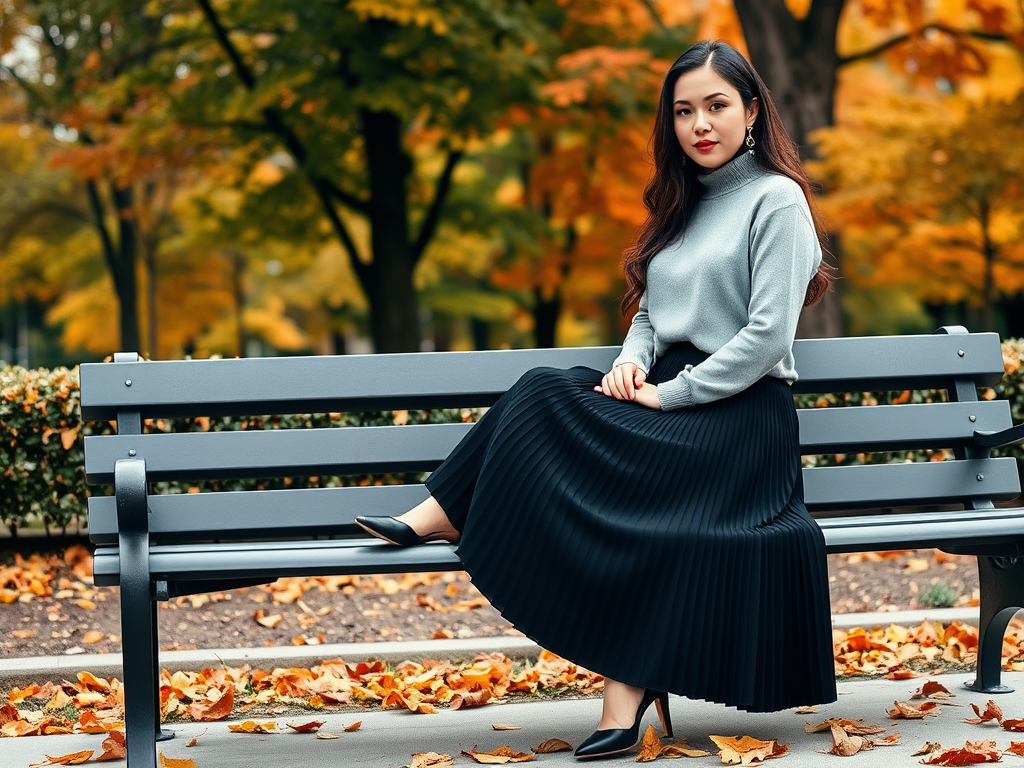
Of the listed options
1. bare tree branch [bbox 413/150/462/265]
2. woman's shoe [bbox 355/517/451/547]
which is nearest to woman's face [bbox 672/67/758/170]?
woman's shoe [bbox 355/517/451/547]

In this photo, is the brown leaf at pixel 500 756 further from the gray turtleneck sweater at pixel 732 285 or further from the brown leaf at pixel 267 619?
the brown leaf at pixel 267 619

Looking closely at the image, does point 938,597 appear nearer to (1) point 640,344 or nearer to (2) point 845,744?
(2) point 845,744

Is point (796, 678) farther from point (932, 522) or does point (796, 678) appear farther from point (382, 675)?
point (382, 675)

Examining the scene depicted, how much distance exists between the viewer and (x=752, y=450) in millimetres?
3092

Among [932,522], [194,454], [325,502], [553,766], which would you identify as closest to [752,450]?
[932,522]

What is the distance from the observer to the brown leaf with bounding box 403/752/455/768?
9.85ft

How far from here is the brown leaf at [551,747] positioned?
10.3 feet

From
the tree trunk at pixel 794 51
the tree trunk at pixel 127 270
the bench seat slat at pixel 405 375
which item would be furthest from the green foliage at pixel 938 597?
the tree trunk at pixel 127 270

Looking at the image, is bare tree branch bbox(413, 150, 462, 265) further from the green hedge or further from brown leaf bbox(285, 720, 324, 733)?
brown leaf bbox(285, 720, 324, 733)

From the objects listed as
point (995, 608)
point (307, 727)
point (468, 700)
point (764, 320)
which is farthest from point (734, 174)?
point (307, 727)

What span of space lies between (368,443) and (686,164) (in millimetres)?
1272

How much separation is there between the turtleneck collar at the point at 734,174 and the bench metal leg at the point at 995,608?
Result: 1.37 m

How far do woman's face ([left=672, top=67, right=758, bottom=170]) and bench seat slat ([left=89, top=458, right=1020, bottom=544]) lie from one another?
1025 millimetres

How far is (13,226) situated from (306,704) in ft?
66.0
